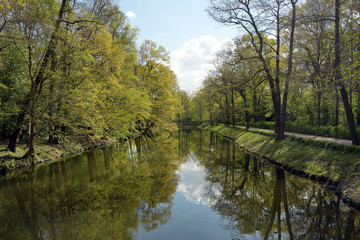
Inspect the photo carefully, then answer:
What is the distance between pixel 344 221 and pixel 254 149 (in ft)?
40.4

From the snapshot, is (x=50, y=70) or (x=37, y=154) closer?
(x=50, y=70)

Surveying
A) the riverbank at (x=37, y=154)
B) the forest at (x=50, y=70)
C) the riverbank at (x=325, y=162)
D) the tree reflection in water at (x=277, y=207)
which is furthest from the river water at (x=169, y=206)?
the forest at (x=50, y=70)

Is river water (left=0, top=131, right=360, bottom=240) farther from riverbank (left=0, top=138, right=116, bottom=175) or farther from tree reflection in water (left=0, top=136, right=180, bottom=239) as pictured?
riverbank (left=0, top=138, right=116, bottom=175)

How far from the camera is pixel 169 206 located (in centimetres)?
793

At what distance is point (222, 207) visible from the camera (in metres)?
7.75

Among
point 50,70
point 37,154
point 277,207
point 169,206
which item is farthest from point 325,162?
point 37,154

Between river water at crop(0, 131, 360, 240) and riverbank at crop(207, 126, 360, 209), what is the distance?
0.53 meters

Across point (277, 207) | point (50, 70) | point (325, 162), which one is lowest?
point (277, 207)

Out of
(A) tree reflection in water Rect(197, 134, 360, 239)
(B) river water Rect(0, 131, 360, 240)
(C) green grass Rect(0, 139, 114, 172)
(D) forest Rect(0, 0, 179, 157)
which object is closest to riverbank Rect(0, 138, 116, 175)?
(C) green grass Rect(0, 139, 114, 172)

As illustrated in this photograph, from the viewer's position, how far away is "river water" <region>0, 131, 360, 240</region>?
19.6ft

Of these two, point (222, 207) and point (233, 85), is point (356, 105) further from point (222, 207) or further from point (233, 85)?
point (222, 207)

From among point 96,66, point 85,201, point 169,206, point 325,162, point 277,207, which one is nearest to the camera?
point 277,207

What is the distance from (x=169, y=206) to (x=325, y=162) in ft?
25.1

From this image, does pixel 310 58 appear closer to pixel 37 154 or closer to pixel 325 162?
pixel 325 162
